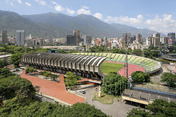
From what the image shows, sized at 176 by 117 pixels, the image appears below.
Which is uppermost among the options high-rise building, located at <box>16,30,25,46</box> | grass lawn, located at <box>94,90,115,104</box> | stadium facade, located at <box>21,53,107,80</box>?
high-rise building, located at <box>16,30,25,46</box>

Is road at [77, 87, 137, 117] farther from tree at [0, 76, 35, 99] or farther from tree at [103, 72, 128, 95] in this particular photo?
tree at [0, 76, 35, 99]

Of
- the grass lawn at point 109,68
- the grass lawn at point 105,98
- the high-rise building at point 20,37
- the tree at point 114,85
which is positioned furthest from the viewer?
the high-rise building at point 20,37

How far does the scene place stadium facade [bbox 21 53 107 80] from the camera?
33.4 metres

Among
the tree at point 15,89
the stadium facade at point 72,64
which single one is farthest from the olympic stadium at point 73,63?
the tree at point 15,89

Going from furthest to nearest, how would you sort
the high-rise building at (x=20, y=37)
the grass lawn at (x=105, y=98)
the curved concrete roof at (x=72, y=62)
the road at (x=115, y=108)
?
the high-rise building at (x=20, y=37) < the curved concrete roof at (x=72, y=62) < the grass lawn at (x=105, y=98) < the road at (x=115, y=108)

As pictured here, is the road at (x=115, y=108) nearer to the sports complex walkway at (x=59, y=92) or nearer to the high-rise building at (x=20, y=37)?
the sports complex walkway at (x=59, y=92)

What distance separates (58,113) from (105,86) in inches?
597

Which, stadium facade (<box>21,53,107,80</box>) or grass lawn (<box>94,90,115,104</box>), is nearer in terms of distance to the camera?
grass lawn (<box>94,90,115,104</box>)

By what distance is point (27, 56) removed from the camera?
5012 centimetres

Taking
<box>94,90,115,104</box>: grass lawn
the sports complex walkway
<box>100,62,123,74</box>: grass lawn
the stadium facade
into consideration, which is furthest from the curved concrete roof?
<box>100,62,123,74</box>: grass lawn

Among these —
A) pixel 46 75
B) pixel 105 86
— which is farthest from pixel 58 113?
pixel 46 75

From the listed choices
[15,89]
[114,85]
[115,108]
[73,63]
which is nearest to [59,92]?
[15,89]

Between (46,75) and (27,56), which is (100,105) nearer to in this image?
(46,75)

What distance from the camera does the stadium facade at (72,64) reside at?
33394 millimetres
